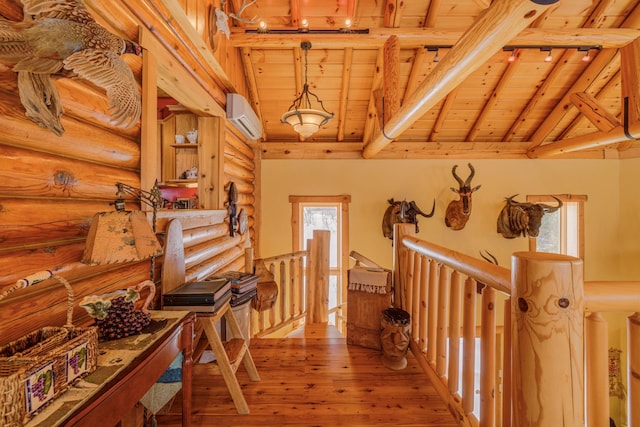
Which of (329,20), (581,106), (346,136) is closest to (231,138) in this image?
(329,20)

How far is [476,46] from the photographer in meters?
→ 1.67


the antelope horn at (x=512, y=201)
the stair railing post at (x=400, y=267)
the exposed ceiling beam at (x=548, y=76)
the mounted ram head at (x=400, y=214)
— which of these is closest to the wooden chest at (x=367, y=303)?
the stair railing post at (x=400, y=267)

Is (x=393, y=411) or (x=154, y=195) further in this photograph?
(x=393, y=411)

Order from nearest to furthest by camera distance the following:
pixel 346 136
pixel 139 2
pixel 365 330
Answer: pixel 139 2 → pixel 365 330 → pixel 346 136

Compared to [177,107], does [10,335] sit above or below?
below

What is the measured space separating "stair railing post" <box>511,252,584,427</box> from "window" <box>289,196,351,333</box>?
4.24 meters

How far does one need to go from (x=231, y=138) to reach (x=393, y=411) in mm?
3360

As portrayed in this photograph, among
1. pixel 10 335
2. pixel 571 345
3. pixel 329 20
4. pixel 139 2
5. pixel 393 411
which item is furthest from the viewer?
pixel 329 20

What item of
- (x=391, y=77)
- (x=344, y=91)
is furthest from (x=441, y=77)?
(x=344, y=91)

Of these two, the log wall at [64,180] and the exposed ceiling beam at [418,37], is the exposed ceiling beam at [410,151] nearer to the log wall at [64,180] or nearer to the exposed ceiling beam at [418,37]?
the exposed ceiling beam at [418,37]

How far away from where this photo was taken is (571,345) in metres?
0.84

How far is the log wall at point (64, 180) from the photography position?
0.97 m

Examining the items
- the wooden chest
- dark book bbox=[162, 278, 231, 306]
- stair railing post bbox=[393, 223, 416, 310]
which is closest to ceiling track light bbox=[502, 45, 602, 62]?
stair railing post bbox=[393, 223, 416, 310]

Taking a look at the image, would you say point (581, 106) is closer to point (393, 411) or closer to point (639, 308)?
point (639, 308)
